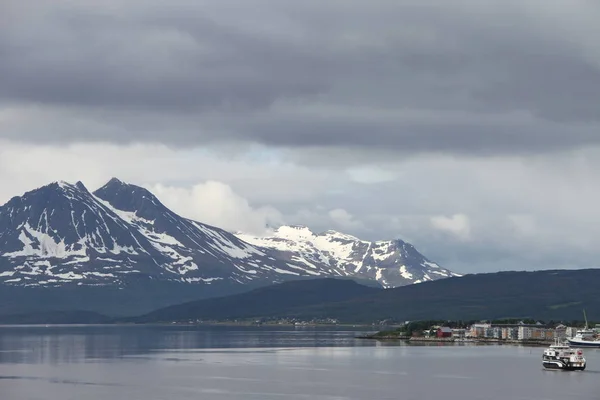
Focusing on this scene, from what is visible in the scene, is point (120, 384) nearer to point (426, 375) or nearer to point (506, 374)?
point (426, 375)

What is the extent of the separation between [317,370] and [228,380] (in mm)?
25823

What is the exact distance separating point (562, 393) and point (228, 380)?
47806mm

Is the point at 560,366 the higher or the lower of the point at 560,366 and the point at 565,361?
the lower

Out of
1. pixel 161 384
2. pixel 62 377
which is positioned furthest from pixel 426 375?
pixel 62 377

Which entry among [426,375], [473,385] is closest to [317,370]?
[426,375]

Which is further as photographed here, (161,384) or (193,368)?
(193,368)

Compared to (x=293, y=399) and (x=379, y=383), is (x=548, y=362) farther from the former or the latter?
(x=293, y=399)

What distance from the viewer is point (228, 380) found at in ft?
543

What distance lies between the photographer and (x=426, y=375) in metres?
177

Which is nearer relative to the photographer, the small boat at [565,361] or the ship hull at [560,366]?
the ship hull at [560,366]

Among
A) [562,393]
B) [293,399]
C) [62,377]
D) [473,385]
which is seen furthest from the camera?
[62,377]

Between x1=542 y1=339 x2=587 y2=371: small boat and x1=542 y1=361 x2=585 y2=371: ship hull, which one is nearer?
x1=542 y1=361 x2=585 y2=371: ship hull

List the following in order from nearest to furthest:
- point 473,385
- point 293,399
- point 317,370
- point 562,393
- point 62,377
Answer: point 293,399 → point 562,393 → point 473,385 → point 62,377 → point 317,370

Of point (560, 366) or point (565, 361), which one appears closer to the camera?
point (560, 366)
